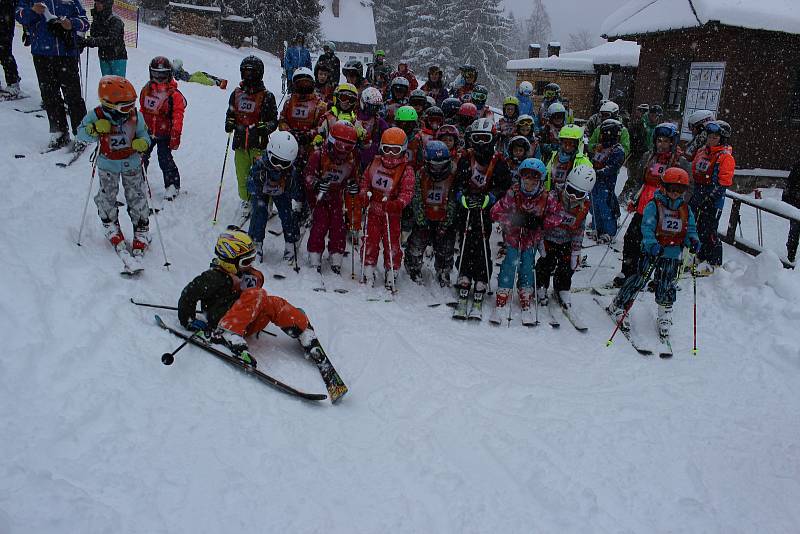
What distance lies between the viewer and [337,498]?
12.9 ft

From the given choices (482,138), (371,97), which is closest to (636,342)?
(482,138)

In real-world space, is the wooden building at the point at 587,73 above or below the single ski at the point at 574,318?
above

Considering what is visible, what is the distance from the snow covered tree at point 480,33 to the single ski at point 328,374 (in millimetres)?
40890

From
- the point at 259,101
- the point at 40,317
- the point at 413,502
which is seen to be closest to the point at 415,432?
the point at 413,502

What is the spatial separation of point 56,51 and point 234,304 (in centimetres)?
539

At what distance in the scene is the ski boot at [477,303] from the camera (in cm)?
720

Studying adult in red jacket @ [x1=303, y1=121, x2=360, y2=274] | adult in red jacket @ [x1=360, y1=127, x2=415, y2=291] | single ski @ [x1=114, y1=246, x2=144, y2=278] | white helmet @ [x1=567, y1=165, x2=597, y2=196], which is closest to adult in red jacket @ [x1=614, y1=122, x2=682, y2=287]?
white helmet @ [x1=567, y1=165, x2=597, y2=196]

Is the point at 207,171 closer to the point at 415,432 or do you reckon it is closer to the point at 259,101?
the point at 259,101

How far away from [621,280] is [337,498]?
5.85m

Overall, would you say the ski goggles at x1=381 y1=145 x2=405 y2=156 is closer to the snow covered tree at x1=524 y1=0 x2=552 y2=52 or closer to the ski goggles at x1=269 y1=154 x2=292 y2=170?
the ski goggles at x1=269 y1=154 x2=292 y2=170

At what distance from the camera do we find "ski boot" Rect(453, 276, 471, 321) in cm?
720

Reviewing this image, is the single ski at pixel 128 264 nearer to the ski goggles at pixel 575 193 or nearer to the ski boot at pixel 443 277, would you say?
the ski boot at pixel 443 277

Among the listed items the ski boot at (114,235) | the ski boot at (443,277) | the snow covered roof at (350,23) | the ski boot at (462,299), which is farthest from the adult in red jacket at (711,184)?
the snow covered roof at (350,23)

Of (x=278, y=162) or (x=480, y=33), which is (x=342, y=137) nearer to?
(x=278, y=162)
